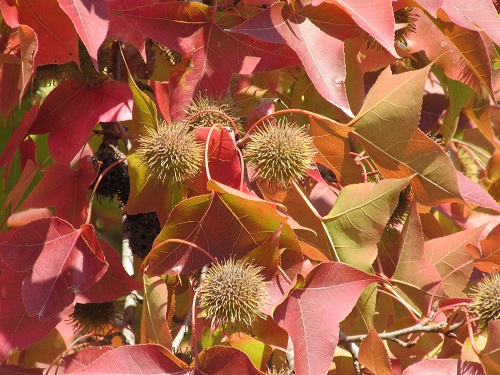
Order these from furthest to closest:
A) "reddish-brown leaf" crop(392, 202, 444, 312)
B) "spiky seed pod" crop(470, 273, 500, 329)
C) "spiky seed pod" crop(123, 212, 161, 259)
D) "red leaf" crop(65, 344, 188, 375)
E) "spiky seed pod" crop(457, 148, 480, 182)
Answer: "spiky seed pod" crop(457, 148, 480, 182) → "spiky seed pod" crop(123, 212, 161, 259) → "reddish-brown leaf" crop(392, 202, 444, 312) → "spiky seed pod" crop(470, 273, 500, 329) → "red leaf" crop(65, 344, 188, 375)

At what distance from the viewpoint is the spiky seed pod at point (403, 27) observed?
140 centimetres

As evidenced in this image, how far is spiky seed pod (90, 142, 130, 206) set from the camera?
4.61ft

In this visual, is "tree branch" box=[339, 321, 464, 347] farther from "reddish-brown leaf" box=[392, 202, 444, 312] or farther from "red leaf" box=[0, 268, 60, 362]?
"red leaf" box=[0, 268, 60, 362]

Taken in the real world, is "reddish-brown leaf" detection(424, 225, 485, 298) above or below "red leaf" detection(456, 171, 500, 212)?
below

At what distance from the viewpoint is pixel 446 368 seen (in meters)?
1.14

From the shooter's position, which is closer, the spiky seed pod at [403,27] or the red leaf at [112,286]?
the red leaf at [112,286]

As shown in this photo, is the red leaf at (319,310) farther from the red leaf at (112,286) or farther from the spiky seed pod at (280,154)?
the red leaf at (112,286)

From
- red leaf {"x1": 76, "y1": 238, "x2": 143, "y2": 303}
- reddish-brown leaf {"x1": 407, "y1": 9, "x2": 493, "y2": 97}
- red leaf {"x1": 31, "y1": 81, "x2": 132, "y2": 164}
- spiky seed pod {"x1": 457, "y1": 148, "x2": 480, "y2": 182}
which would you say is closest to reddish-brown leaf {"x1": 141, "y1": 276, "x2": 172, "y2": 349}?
red leaf {"x1": 76, "y1": 238, "x2": 143, "y2": 303}

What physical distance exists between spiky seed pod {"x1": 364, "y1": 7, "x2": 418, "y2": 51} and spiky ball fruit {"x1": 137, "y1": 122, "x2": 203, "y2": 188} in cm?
43

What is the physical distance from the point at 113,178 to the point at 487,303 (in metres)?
0.70

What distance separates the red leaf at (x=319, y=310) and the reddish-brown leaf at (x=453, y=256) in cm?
31

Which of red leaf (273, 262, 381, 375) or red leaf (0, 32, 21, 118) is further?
red leaf (0, 32, 21, 118)

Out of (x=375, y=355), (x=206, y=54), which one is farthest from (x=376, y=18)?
(x=375, y=355)

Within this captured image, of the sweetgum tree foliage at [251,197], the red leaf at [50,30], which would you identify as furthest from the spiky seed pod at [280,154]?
the red leaf at [50,30]
